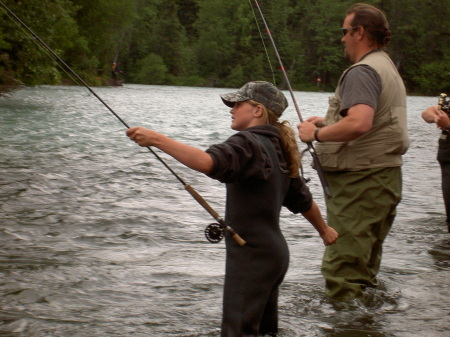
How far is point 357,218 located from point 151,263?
2.22 m

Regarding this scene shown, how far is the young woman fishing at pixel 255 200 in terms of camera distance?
372cm

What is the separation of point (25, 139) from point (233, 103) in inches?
604

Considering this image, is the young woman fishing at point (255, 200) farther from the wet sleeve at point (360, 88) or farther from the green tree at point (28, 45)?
the green tree at point (28, 45)

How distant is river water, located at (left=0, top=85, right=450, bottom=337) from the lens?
5230 millimetres

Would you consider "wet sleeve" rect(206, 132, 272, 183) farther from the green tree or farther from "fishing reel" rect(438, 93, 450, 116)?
the green tree

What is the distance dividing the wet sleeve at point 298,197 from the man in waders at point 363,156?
0.77 m

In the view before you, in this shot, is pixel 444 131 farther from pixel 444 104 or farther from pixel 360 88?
pixel 360 88

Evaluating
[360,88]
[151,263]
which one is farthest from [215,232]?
[151,263]

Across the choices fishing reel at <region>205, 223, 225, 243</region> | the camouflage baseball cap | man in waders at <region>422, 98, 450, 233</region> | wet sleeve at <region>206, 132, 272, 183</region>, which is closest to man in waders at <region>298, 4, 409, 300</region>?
the camouflage baseball cap

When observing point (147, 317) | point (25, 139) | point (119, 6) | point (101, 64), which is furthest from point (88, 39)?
point (147, 317)

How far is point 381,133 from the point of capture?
508 cm

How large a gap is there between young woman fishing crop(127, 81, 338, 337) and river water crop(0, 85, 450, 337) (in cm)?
119

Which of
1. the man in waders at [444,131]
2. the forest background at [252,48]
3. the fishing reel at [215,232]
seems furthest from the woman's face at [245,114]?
the forest background at [252,48]

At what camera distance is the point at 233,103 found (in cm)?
403
